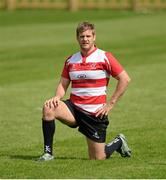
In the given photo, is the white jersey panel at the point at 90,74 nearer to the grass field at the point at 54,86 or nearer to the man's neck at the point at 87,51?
the man's neck at the point at 87,51

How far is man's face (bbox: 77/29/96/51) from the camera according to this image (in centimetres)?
945

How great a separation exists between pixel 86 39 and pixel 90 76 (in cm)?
49

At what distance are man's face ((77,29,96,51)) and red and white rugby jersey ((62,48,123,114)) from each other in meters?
0.17

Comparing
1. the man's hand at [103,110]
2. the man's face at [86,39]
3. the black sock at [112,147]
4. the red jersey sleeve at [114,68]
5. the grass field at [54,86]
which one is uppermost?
→ the man's face at [86,39]

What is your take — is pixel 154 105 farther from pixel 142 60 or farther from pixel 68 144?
pixel 142 60

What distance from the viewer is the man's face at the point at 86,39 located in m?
9.45

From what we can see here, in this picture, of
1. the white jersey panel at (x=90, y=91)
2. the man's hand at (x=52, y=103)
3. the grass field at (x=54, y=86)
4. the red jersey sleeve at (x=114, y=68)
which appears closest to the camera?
the grass field at (x=54, y=86)

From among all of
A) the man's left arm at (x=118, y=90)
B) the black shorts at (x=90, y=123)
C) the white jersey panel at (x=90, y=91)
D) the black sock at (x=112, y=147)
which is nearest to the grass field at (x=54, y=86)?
the black sock at (x=112, y=147)

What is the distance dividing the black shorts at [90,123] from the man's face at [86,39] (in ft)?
2.49

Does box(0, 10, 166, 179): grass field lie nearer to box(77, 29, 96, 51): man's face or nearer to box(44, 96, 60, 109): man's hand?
box(44, 96, 60, 109): man's hand


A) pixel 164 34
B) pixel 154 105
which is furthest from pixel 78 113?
pixel 164 34

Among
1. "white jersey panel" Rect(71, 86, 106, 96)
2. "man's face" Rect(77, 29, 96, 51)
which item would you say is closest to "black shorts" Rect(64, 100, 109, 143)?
"white jersey panel" Rect(71, 86, 106, 96)

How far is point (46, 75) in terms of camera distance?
60.4 ft

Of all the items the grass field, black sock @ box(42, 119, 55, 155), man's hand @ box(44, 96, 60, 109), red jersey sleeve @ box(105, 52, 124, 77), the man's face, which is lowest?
the grass field
